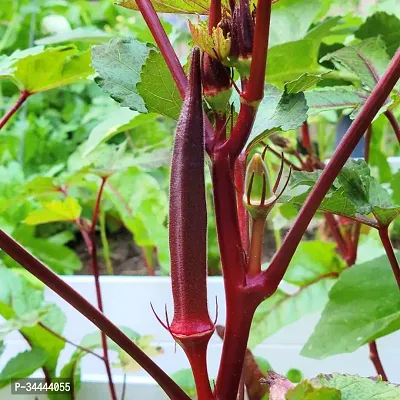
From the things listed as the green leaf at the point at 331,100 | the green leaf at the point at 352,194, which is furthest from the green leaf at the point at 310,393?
the green leaf at the point at 331,100

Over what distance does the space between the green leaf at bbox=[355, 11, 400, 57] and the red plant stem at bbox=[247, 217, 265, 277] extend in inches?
13.0

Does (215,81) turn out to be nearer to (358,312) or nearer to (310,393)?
(310,393)

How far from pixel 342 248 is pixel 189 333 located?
353 millimetres

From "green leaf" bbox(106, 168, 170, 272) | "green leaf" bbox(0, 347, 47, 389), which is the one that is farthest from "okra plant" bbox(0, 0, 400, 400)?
"green leaf" bbox(106, 168, 170, 272)

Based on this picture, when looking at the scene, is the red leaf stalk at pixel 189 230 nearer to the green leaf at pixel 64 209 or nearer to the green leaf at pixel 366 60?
the green leaf at pixel 366 60

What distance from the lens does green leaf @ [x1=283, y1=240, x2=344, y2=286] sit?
22.9 inches

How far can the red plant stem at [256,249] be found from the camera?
22cm

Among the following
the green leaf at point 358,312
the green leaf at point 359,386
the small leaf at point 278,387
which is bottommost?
the green leaf at point 358,312

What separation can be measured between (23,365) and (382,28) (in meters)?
0.45

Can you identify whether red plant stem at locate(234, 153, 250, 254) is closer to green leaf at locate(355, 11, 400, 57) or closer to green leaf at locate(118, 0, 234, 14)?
green leaf at locate(118, 0, 234, 14)

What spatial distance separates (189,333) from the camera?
215 millimetres

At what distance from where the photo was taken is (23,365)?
17.7 inches

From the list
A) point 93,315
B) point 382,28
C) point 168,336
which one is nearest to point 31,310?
point 168,336

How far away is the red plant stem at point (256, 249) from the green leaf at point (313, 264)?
37 cm
